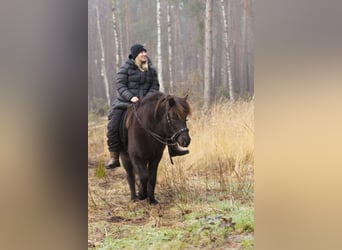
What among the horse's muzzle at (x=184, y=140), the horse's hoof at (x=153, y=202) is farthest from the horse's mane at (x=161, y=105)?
the horse's hoof at (x=153, y=202)

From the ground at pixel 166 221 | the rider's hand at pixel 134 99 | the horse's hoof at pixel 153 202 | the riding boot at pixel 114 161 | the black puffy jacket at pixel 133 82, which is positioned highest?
the black puffy jacket at pixel 133 82

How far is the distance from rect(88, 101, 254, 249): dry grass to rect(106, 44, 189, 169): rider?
0.33ft

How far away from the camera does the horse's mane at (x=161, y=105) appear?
3.11 m

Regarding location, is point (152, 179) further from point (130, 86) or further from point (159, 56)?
point (159, 56)

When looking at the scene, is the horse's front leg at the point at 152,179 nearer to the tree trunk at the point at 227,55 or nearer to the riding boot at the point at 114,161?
the riding boot at the point at 114,161
